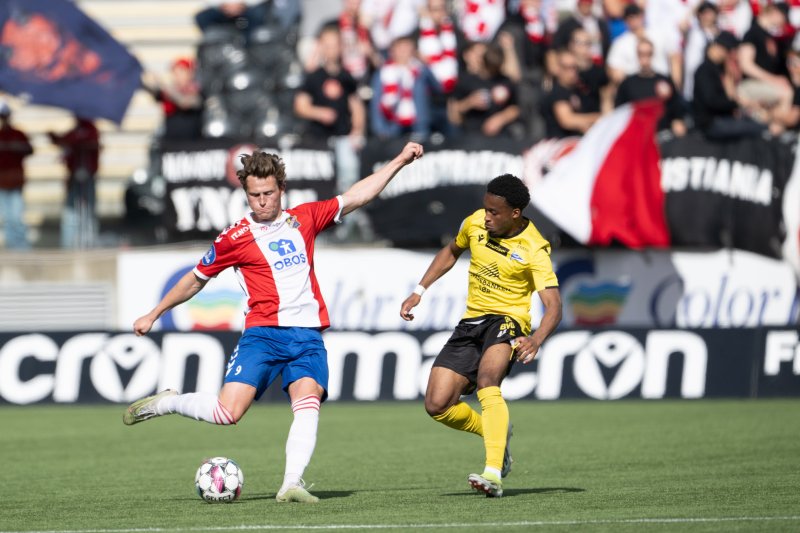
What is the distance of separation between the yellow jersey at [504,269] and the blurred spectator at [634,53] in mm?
10255

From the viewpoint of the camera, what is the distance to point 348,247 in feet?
65.7

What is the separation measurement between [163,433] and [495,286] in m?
6.81

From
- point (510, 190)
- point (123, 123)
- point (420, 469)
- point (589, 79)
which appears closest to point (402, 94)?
point (589, 79)

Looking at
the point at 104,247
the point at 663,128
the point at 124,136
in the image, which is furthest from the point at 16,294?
the point at 663,128

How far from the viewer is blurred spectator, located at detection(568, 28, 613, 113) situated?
19.6 m

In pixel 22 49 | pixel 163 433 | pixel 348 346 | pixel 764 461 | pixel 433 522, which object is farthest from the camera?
pixel 22 49

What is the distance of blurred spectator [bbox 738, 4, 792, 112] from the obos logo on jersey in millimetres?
11337

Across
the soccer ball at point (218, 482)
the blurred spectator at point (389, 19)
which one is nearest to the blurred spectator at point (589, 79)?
the blurred spectator at point (389, 19)

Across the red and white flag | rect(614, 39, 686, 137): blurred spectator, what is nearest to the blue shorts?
the red and white flag

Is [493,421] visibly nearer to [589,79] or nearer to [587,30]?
[589,79]

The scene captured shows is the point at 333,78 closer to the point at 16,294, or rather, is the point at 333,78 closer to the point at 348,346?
the point at 348,346

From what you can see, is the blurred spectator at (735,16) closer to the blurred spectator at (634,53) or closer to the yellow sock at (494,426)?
the blurred spectator at (634,53)

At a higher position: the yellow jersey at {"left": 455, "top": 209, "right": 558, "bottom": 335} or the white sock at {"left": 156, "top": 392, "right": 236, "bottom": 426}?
the yellow jersey at {"left": 455, "top": 209, "right": 558, "bottom": 335}

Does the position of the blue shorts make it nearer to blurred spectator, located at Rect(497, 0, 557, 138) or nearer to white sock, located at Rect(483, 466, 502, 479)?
white sock, located at Rect(483, 466, 502, 479)
